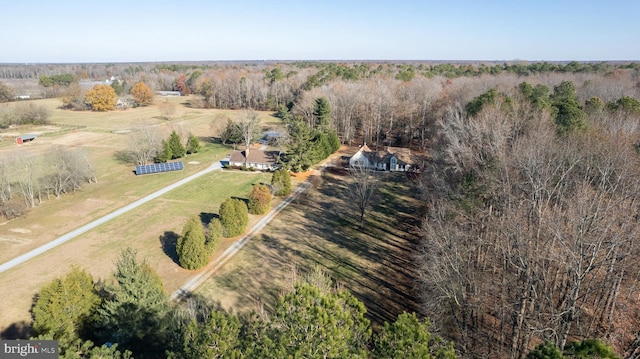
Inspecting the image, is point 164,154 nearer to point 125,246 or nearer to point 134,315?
point 125,246

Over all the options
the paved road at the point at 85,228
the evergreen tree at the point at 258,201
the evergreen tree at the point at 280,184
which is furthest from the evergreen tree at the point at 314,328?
the evergreen tree at the point at 280,184

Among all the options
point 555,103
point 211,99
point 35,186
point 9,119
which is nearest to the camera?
point 555,103

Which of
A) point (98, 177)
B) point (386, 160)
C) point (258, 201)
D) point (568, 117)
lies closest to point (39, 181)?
point (98, 177)

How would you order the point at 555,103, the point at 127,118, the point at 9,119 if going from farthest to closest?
the point at 127,118 → the point at 9,119 → the point at 555,103

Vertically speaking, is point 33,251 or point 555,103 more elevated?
point 555,103

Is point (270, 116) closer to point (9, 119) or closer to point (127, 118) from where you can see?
point (127, 118)

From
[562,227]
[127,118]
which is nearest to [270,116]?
[127,118]

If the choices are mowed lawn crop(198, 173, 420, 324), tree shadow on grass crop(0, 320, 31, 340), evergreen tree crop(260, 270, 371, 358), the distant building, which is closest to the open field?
the distant building

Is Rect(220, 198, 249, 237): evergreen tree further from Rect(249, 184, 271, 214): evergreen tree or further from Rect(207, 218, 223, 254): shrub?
Rect(249, 184, 271, 214): evergreen tree
